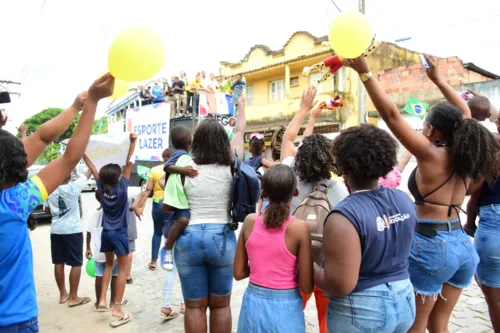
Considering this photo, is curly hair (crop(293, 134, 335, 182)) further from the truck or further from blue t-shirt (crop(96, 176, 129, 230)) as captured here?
the truck

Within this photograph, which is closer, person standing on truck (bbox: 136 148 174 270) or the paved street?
the paved street

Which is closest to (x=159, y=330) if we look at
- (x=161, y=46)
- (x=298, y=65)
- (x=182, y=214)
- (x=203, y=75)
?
(x=182, y=214)

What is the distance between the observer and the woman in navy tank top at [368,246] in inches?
68.2

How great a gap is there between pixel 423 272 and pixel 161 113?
595 cm

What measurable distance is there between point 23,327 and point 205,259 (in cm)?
126

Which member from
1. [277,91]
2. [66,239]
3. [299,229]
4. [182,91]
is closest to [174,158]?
[299,229]

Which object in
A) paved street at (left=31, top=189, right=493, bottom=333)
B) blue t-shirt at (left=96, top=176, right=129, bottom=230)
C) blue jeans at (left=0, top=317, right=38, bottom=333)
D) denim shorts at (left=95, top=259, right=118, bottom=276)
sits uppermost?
blue t-shirt at (left=96, top=176, right=129, bottom=230)

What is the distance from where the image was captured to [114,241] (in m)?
4.00

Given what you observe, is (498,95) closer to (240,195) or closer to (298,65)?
(298,65)

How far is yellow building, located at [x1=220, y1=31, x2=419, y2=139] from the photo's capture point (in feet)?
58.5

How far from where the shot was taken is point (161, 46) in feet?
6.75

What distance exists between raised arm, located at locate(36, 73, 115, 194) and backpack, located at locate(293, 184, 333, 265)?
4.53ft

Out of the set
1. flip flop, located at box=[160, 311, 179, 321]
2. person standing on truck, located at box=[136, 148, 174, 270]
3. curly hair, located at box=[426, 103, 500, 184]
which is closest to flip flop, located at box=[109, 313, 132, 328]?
flip flop, located at box=[160, 311, 179, 321]

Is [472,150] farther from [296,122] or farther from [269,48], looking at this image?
[269,48]
